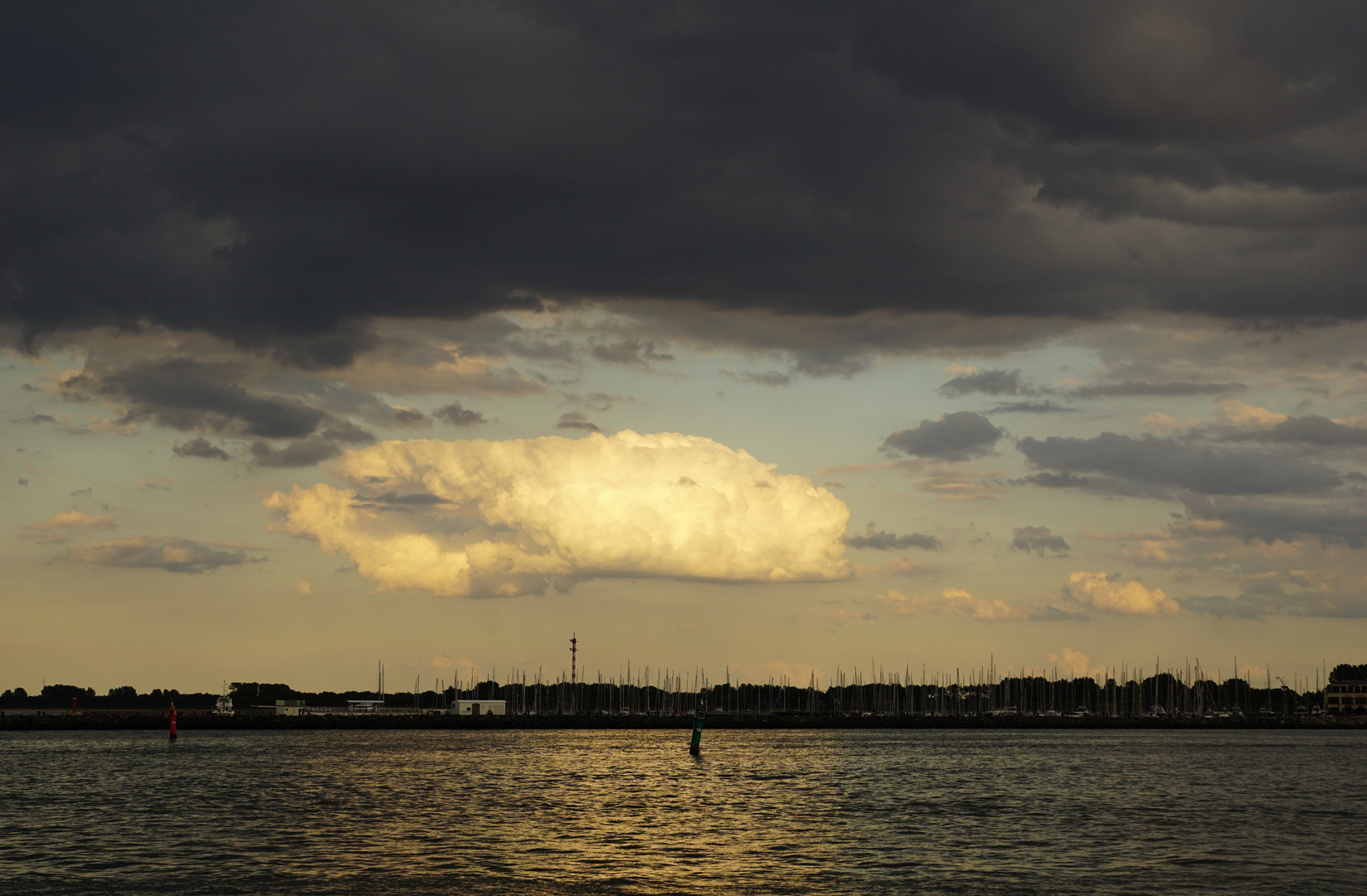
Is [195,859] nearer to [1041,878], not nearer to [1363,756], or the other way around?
[1041,878]

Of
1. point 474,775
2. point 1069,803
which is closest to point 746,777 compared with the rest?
point 474,775

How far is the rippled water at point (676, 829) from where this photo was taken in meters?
48.4

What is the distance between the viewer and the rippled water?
48438 mm

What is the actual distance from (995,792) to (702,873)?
5154 centimetres

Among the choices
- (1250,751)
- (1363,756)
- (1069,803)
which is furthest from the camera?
(1250,751)

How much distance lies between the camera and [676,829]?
6675 centimetres

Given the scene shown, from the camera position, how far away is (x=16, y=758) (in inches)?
5704

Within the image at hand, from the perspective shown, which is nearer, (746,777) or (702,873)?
(702,873)

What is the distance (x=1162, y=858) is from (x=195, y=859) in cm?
4419

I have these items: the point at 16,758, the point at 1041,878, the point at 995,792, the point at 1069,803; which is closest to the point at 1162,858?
the point at 1041,878

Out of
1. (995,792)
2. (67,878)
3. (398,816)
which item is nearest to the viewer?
(67,878)

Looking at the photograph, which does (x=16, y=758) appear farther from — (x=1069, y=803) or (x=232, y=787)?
(x=1069, y=803)

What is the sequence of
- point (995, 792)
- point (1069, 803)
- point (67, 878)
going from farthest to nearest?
point (995, 792), point (1069, 803), point (67, 878)

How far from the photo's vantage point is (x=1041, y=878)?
161 feet
